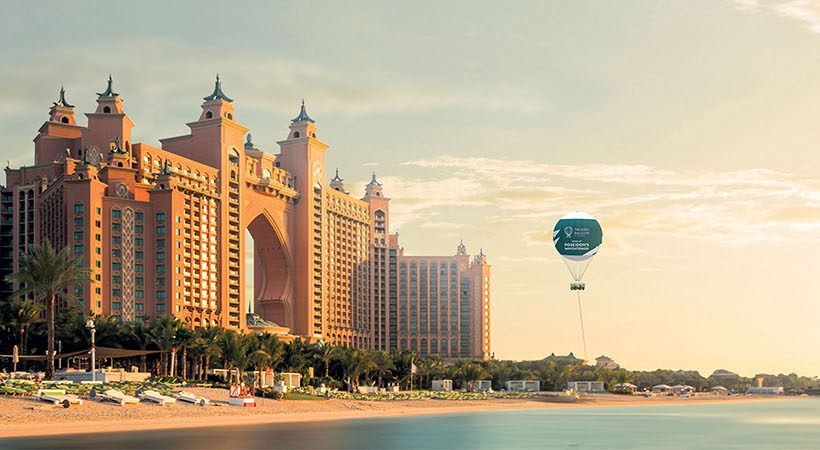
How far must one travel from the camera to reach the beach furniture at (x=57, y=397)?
71625 millimetres

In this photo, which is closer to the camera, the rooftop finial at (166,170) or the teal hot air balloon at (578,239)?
the teal hot air balloon at (578,239)

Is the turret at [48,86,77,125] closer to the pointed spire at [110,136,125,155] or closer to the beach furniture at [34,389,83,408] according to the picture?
the pointed spire at [110,136,125,155]

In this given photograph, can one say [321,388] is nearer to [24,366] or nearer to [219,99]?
[24,366]

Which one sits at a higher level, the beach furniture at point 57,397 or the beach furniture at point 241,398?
the beach furniture at point 57,397

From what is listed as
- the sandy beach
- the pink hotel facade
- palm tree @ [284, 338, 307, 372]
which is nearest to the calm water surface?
the sandy beach

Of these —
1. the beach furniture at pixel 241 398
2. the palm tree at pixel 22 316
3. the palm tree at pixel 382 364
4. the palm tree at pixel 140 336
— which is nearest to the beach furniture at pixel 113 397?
the beach furniture at pixel 241 398

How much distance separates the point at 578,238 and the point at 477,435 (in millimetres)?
21301

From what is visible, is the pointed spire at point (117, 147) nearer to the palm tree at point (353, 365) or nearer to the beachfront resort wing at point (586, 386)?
the palm tree at point (353, 365)

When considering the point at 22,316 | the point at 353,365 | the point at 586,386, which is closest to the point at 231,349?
the point at 22,316

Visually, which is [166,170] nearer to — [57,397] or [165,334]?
[165,334]

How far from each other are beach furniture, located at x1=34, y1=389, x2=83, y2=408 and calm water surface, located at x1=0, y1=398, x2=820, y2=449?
214 inches

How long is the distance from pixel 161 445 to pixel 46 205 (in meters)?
118

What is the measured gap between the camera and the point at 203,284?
577 feet

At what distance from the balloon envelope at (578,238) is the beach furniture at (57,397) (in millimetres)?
45470
